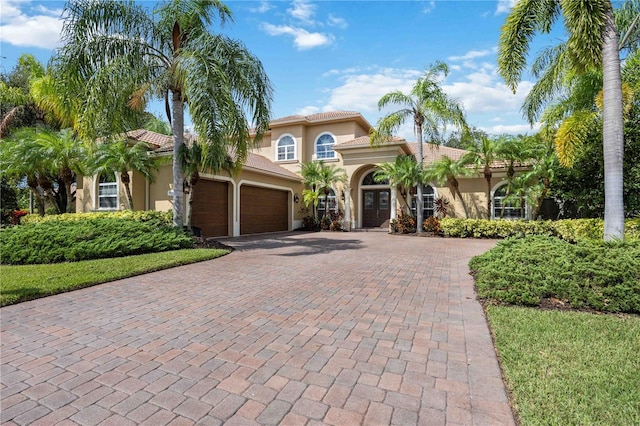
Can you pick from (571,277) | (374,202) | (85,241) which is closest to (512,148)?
(374,202)

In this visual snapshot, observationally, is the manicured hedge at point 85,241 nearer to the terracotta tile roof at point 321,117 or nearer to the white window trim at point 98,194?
the white window trim at point 98,194

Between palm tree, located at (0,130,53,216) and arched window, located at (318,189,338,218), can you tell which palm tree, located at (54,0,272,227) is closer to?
palm tree, located at (0,130,53,216)

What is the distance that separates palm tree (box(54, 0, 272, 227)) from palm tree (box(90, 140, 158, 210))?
2103 mm

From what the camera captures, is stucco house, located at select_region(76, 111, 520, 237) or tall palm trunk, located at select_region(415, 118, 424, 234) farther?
tall palm trunk, located at select_region(415, 118, 424, 234)

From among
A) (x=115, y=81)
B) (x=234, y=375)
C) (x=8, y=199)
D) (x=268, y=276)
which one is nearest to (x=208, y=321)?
(x=234, y=375)

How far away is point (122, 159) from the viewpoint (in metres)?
12.8

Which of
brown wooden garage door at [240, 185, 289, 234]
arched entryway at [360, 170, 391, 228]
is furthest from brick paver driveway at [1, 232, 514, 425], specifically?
arched entryway at [360, 170, 391, 228]

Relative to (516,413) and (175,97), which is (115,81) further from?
(516,413)

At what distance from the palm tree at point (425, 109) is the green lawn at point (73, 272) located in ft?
38.7

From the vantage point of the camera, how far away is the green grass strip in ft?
7.93

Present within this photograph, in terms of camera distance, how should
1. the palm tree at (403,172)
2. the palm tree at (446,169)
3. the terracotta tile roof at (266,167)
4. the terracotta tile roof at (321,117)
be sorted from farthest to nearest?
the terracotta tile roof at (321,117) < the terracotta tile roof at (266,167) < the palm tree at (403,172) < the palm tree at (446,169)

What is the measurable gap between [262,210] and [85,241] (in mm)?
10563

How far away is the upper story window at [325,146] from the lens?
23.0 m

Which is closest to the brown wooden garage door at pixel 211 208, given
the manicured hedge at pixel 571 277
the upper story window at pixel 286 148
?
the upper story window at pixel 286 148
